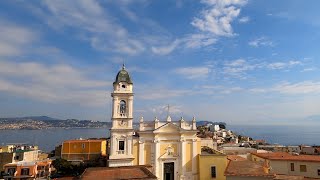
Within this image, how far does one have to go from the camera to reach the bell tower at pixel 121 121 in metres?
30.1

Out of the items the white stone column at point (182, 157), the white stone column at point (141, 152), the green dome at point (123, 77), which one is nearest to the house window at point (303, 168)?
the white stone column at point (182, 157)

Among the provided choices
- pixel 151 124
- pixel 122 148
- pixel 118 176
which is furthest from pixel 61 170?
pixel 118 176

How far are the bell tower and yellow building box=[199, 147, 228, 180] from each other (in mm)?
7611

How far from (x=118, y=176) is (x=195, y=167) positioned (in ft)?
50.3

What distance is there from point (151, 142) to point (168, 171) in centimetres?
371

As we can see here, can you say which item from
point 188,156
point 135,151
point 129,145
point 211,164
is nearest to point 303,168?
point 211,164

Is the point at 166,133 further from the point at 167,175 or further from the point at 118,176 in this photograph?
the point at 118,176

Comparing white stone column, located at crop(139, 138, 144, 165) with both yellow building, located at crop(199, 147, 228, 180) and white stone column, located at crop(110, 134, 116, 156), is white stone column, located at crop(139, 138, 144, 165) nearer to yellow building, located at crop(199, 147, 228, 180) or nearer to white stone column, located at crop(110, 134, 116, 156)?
white stone column, located at crop(110, 134, 116, 156)

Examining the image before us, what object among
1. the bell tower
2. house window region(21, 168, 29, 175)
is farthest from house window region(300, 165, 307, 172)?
Answer: house window region(21, 168, 29, 175)

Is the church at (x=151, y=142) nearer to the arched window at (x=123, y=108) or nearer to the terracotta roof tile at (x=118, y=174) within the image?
the arched window at (x=123, y=108)

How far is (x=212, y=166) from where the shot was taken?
3062 centimetres

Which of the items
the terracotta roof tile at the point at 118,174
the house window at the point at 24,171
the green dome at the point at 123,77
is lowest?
the house window at the point at 24,171

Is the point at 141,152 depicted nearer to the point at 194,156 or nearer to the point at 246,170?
the point at 194,156

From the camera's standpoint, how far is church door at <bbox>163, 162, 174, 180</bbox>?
31.1 metres
